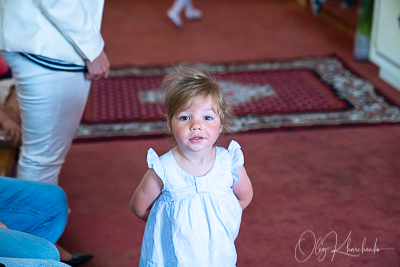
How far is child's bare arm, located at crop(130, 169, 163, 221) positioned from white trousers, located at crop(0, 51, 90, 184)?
548 mm

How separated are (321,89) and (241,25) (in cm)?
212

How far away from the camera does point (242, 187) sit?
48.5 inches

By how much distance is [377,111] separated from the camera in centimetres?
294

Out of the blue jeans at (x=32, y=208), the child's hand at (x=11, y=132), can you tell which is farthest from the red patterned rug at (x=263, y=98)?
the blue jeans at (x=32, y=208)

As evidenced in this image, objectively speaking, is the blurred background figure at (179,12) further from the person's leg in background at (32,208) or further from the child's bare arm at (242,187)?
the child's bare arm at (242,187)

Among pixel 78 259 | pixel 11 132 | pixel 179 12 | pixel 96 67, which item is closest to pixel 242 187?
pixel 96 67

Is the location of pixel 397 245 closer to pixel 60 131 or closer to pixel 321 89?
pixel 60 131

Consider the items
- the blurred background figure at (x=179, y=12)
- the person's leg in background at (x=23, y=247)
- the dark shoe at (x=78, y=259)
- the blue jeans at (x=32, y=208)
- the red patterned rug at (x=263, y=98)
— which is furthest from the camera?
the blurred background figure at (x=179, y=12)

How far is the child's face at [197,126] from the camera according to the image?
1097 mm

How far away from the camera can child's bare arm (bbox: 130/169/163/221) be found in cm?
116

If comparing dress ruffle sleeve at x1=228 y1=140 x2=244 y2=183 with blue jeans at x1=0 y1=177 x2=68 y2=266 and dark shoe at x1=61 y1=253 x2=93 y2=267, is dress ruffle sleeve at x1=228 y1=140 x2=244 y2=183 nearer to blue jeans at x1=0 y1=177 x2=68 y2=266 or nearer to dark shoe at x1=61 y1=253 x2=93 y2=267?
blue jeans at x1=0 y1=177 x2=68 y2=266

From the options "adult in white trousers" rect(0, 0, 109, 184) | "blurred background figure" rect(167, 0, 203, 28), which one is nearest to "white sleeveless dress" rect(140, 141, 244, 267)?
"adult in white trousers" rect(0, 0, 109, 184)

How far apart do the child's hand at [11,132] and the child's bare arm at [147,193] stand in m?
0.81

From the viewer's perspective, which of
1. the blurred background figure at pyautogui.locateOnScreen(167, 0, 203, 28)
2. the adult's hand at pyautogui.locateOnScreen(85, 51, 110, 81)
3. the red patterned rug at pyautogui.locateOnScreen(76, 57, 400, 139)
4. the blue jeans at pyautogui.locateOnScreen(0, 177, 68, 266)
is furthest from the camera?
the blurred background figure at pyautogui.locateOnScreen(167, 0, 203, 28)
